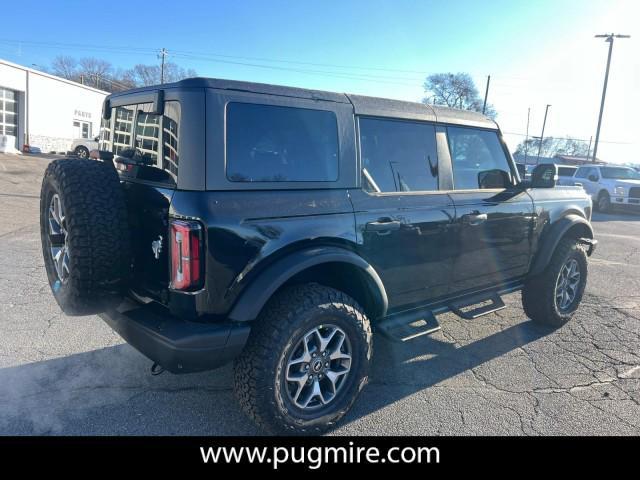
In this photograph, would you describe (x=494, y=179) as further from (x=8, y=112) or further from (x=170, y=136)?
(x=8, y=112)

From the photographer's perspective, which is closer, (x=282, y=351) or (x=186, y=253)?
(x=186, y=253)

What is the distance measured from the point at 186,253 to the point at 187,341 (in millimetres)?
450

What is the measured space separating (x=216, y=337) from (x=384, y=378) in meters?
1.69

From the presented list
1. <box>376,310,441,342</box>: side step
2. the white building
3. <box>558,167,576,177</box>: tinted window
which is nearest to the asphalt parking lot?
<box>376,310,441,342</box>: side step

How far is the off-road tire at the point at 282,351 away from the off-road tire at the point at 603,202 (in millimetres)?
17728

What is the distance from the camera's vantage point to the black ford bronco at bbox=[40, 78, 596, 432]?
241 centimetres

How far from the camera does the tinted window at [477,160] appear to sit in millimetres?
3820

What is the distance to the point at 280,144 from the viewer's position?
2734mm

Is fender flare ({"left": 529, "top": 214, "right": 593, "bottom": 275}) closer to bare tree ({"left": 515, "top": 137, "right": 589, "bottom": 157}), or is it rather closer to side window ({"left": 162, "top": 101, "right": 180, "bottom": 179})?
side window ({"left": 162, "top": 101, "right": 180, "bottom": 179})

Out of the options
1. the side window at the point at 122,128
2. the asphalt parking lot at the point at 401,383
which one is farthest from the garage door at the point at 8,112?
the side window at the point at 122,128

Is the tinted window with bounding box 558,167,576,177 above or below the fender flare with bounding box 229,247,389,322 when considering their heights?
above

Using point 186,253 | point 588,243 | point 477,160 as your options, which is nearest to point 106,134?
point 186,253

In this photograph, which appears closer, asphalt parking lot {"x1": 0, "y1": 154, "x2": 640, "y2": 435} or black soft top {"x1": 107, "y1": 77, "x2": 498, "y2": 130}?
black soft top {"x1": 107, "y1": 77, "x2": 498, "y2": 130}

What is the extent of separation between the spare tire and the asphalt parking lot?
0.81m
